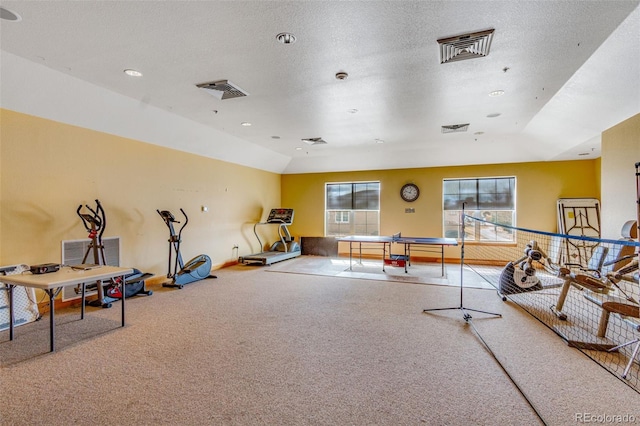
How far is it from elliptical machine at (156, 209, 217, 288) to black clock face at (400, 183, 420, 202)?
5336mm

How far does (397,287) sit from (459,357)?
8.26 feet

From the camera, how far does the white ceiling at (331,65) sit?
91.9 inches

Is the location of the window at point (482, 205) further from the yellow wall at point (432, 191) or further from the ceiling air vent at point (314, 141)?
the ceiling air vent at point (314, 141)

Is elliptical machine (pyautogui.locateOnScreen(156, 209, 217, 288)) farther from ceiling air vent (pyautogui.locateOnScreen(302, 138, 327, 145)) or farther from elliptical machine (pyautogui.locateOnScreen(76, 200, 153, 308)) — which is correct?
ceiling air vent (pyautogui.locateOnScreen(302, 138, 327, 145))

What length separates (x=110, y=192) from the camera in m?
4.75

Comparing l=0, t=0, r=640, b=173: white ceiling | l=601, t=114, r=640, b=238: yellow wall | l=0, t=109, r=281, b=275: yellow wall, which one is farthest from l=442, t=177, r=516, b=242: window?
l=0, t=109, r=281, b=275: yellow wall

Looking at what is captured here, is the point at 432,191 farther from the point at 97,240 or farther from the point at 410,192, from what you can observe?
the point at 97,240

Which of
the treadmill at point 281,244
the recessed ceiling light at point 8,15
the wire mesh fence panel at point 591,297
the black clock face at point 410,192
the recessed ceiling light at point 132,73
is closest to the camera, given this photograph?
the recessed ceiling light at point 8,15

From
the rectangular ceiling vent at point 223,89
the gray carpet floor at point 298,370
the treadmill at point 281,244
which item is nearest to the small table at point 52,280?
the gray carpet floor at point 298,370

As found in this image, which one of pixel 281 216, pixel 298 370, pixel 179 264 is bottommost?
pixel 298 370

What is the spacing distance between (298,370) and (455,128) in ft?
16.4

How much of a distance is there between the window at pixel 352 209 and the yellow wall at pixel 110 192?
109 inches

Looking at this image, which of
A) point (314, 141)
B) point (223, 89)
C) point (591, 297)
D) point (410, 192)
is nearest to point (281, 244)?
point (314, 141)

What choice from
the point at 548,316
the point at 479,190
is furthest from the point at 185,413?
the point at 479,190
